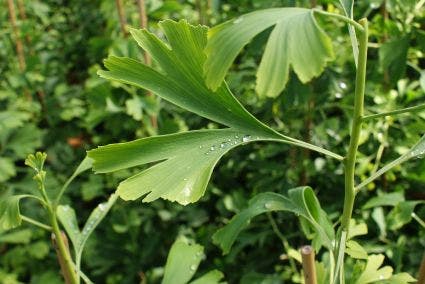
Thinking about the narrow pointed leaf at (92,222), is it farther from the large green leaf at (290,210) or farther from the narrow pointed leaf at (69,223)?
the large green leaf at (290,210)

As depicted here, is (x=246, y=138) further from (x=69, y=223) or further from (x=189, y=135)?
(x=69, y=223)

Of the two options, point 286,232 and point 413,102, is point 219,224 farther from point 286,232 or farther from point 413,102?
point 413,102

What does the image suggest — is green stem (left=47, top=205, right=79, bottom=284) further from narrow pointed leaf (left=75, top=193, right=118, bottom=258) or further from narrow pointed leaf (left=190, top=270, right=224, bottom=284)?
narrow pointed leaf (left=190, top=270, right=224, bottom=284)

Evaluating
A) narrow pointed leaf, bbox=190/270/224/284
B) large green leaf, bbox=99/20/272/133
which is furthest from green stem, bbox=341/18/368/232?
narrow pointed leaf, bbox=190/270/224/284

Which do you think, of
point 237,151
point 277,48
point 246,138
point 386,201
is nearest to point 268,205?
point 246,138

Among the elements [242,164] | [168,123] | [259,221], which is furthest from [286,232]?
[168,123]
